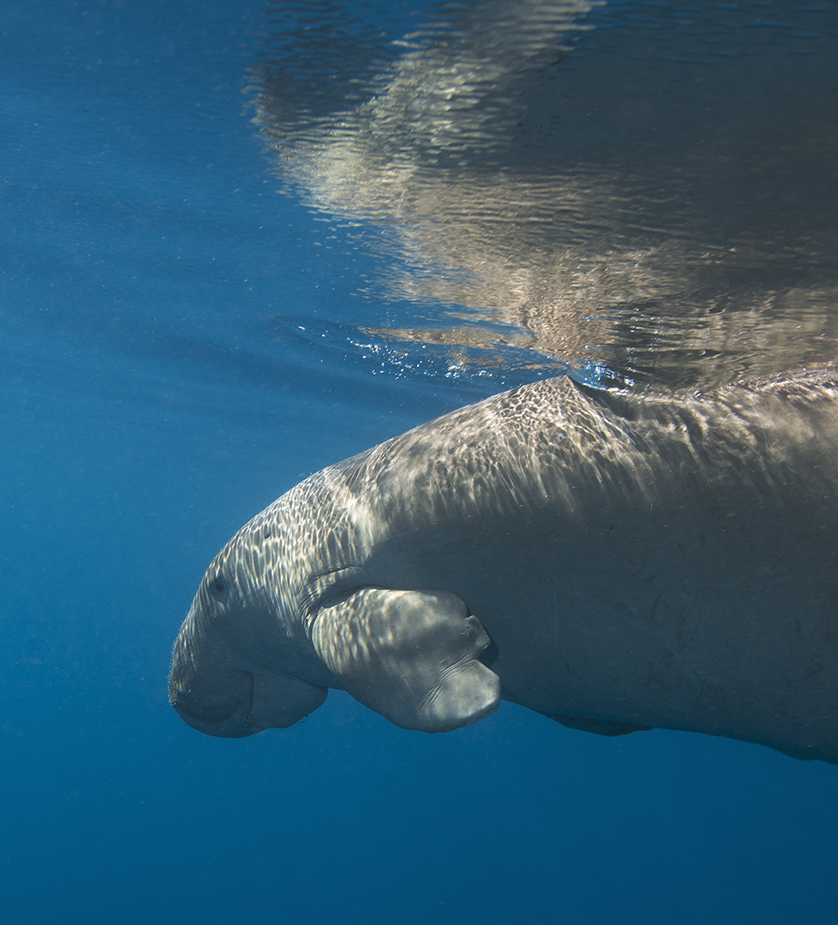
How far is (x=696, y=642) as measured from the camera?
315 centimetres

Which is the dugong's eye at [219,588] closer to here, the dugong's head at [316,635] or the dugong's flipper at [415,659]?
the dugong's head at [316,635]

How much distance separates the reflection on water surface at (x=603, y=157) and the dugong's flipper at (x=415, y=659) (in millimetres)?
2543

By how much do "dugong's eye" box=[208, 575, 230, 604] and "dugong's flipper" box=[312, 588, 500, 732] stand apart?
1.22 meters

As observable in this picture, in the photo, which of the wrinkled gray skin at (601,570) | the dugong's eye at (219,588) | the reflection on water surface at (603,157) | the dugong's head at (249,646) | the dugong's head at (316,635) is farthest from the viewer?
the dugong's eye at (219,588)

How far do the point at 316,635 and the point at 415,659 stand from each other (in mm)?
743

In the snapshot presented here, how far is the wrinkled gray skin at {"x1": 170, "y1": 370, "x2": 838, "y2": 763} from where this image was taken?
311 centimetres

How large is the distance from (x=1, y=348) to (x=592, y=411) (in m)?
18.7

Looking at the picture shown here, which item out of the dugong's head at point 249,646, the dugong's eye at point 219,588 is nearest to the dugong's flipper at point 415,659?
the dugong's head at point 249,646

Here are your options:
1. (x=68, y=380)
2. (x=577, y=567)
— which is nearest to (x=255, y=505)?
(x=68, y=380)

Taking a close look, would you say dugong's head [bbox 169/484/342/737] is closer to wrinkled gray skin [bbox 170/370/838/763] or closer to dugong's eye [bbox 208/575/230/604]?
dugong's eye [bbox 208/575/230/604]

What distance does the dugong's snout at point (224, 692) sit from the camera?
454 centimetres

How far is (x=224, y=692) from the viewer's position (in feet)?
15.0

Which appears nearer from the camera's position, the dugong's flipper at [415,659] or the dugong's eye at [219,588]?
the dugong's flipper at [415,659]

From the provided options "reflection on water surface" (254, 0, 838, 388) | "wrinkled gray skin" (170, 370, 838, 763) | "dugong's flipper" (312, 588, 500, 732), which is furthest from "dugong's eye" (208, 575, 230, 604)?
"reflection on water surface" (254, 0, 838, 388)
